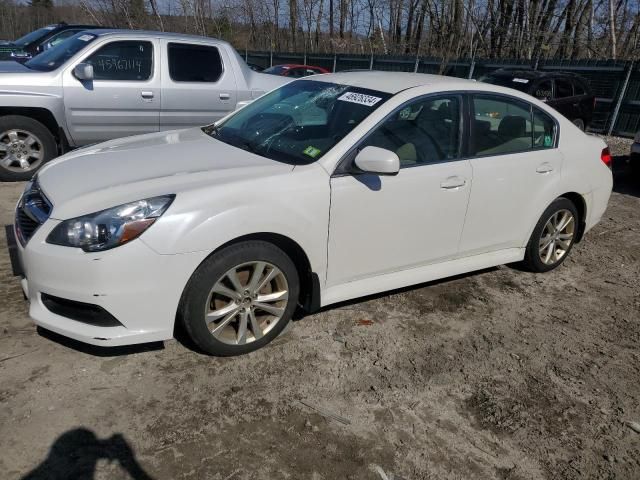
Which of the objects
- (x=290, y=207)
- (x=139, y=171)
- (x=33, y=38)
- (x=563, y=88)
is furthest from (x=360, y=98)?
(x=33, y=38)

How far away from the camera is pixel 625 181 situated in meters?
8.69

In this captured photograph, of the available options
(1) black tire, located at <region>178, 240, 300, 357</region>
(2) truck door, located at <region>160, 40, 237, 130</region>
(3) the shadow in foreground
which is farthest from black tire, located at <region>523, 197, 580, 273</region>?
(2) truck door, located at <region>160, 40, 237, 130</region>

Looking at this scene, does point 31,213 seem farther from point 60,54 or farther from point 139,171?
point 60,54

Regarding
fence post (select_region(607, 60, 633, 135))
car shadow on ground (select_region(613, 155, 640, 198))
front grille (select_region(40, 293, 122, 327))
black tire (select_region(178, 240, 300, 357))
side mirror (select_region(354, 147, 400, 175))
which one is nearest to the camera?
front grille (select_region(40, 293, 122, 327))

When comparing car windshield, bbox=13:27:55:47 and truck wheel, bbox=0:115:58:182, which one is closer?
truck wheel, bbox=0:115:58:182

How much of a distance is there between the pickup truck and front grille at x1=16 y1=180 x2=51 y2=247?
335cm

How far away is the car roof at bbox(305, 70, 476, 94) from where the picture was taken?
3.69m

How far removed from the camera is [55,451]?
236 centimetres

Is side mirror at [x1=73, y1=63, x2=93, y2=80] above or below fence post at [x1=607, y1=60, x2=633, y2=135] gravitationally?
above

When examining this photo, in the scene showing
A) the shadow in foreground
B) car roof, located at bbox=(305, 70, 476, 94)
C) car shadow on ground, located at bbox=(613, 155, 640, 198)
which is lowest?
car shadow on ground, located at bbox=(613, 155, 640, 198)

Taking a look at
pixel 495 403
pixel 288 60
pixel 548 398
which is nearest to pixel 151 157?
pixel 495 403

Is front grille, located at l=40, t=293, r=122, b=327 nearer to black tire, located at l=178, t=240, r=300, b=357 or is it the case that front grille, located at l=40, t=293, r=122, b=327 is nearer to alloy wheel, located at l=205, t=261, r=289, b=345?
black tire, located at l=178, t=240, r=300, b=357

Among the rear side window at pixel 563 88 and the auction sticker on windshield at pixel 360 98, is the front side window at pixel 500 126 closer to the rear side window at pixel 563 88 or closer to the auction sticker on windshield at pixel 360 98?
the auction sticker on windshield at pixel 360 98

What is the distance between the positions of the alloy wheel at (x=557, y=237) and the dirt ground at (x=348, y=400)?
760 millimetres
